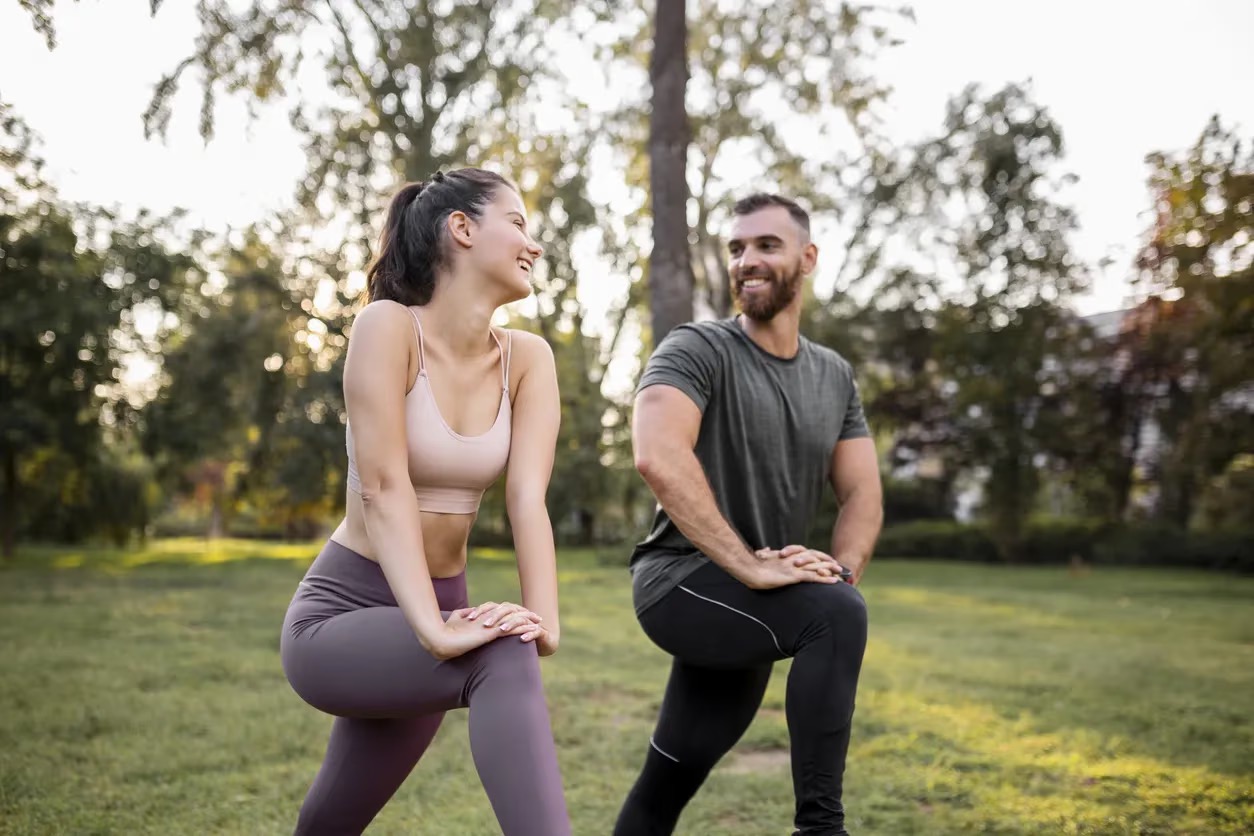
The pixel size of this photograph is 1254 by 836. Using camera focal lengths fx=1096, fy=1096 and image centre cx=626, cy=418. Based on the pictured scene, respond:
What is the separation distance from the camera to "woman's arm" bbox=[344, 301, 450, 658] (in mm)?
2332

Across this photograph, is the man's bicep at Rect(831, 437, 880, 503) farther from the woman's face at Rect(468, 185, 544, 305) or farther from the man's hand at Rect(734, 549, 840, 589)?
the woman's face at Rect(468, 185, 544, 305)

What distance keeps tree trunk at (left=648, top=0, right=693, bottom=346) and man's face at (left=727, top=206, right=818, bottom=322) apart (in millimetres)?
4311

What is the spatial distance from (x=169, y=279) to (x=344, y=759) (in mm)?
20618

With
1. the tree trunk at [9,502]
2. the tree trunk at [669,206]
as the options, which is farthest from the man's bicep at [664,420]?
the tree trunk at [9,502]

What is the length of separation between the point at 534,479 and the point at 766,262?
58.1 inches

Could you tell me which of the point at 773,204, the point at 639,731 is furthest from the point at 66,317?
the point at 773,204

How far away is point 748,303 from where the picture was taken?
A: 3.67 m

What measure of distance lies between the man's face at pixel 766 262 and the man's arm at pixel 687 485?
49 centimetres

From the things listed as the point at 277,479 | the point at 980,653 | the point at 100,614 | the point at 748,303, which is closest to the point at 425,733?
the point at 748,303

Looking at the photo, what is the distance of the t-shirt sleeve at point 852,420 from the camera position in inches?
154

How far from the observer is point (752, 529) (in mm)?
3453

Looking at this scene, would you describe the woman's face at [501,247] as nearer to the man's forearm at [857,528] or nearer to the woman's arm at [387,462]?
the woman's arm at [387,462]

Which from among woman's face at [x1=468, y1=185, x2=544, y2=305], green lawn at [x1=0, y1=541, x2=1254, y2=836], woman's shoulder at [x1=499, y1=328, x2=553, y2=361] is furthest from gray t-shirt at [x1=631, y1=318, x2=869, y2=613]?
green lawn at [x1=0, y1=541, x2=1254, y2=836]

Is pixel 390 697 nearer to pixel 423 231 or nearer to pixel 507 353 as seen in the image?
pixel 507 353
